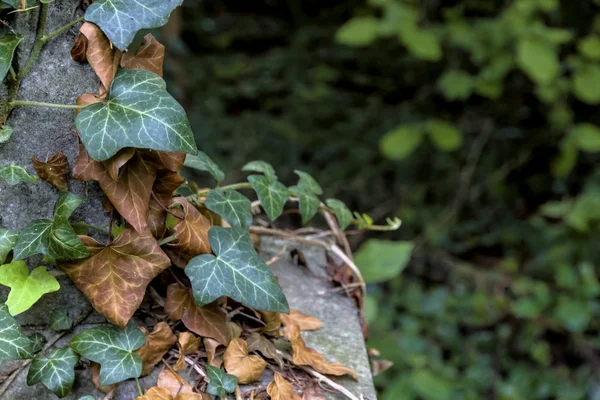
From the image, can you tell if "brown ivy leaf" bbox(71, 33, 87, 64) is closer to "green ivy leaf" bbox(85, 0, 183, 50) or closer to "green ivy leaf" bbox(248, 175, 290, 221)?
"green ivy leaf" bbox(85, 0, 183, 50)

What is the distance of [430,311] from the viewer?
3.03 meters

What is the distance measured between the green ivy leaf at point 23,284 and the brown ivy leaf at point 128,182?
0.14m

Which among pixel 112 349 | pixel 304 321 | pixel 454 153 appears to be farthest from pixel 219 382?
pixel 454 153

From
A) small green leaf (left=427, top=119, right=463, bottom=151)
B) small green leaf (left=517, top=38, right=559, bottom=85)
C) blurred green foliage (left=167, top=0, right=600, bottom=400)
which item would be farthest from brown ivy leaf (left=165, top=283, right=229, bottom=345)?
small green leaf (left=427, top=119, right=463, bottom=151)

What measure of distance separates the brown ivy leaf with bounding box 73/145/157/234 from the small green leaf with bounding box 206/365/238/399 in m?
0.23

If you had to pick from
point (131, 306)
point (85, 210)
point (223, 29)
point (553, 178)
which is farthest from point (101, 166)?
point (223, 29)

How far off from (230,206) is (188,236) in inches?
4.5

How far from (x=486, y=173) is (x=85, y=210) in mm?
2851

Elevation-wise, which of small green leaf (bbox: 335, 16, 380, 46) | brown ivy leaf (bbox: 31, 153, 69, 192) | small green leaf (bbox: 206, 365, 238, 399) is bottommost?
small green leaf (bbox: 335, 16, 380, 46)

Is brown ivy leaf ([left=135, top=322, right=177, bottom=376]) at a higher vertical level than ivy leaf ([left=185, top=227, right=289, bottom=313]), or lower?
lower

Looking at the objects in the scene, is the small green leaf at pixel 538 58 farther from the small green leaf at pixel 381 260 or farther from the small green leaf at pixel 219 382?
the small green leaf at pixel 219 382

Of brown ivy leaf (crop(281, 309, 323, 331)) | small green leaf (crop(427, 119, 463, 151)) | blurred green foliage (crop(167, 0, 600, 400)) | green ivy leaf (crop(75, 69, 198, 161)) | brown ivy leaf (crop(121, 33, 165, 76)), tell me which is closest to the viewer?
green ivy leaf (crop(75, 69, 198, 161))

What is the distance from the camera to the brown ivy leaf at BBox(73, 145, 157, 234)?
0.86 meters

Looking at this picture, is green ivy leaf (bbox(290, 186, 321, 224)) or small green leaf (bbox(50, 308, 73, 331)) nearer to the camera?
small green leaf (bbox(50, 308, 73, 331))
